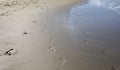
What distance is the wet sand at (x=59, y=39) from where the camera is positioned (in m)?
5.46

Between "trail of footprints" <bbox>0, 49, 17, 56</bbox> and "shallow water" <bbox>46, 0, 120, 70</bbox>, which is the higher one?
"trail of footprints" <bbox>0, 49, 17, 56</bbox>

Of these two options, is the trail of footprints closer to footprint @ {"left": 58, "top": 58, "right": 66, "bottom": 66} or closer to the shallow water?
the shallow water

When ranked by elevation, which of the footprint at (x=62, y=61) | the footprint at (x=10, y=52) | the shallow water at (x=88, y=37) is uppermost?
the footprint at (x=10, y=52)

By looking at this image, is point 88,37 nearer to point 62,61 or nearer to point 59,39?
point 59,39

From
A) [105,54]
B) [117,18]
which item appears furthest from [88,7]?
[105,54]

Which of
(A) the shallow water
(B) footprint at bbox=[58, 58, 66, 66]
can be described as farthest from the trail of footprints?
(B) footprint at bbox=[58, 58, 66, 66]

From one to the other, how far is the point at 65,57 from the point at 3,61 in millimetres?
1647

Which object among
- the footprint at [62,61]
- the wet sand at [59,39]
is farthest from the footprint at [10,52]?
the footprint at [62,61]

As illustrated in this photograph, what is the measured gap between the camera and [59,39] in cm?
698

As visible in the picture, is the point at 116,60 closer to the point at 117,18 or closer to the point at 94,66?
the point at 94,66

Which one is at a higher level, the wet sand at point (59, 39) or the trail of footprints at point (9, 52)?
the trail of footprints at point (9, 52)

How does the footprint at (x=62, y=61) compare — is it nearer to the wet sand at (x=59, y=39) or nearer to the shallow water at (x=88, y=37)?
the wet sand at (x=59, y=39)

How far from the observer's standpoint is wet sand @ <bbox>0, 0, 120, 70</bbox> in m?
5.46

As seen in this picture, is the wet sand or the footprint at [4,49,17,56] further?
the footprint at [4,49,17,56]
